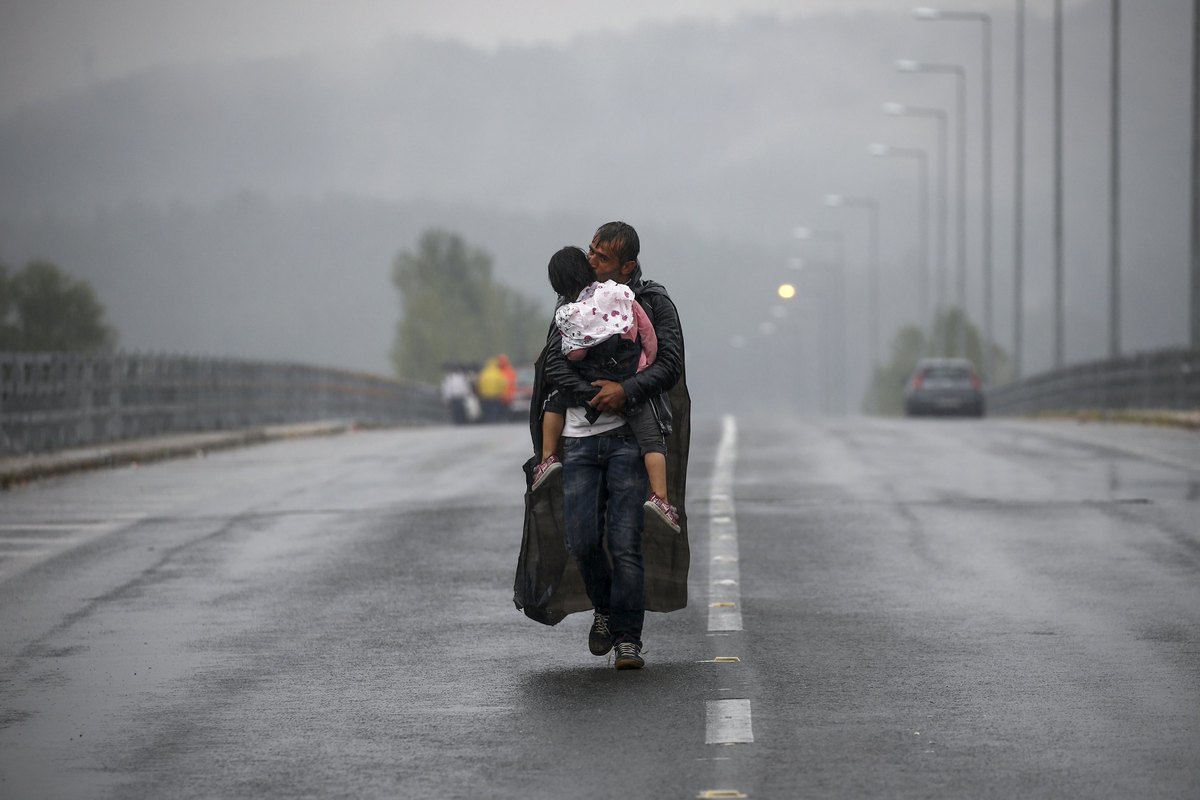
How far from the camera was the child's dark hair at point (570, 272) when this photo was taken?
817 centimetres

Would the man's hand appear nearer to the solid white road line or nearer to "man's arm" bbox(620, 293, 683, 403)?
"man's arm" bbox(620, 293, 683, 403)

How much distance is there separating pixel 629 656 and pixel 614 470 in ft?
2.42

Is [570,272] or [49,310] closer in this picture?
[570,272]

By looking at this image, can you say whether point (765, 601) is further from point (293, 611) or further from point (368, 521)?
point (368, 521)

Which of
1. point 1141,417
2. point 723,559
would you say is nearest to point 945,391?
point 1141,417

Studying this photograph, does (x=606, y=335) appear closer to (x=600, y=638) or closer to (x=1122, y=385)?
(x=600, y=638)

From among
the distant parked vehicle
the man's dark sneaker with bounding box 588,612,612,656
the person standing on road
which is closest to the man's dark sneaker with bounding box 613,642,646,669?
the person standing on road

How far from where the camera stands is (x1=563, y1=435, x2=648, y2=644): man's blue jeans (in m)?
8.23

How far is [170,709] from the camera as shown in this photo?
25.0 feet

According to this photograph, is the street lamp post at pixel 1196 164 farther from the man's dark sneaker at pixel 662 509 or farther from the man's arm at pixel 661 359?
the man's dark sneaker at pixel 662 509

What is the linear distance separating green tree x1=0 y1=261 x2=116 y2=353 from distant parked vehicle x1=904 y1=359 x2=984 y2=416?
333ft

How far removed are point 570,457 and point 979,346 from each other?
183 meters

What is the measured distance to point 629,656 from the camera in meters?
8.27

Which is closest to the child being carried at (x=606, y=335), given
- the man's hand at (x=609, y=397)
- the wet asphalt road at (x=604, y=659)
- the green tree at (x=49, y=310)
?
the man's hand at (x=609, y=397)
